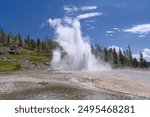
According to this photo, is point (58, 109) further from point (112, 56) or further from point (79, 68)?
point (112, 56)

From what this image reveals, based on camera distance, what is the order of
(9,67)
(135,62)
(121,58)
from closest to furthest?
Answer: (9,67), (135,62), (121,58)

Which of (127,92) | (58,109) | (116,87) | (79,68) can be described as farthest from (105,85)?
(79,68)

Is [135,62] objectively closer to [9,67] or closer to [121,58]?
[121,58]

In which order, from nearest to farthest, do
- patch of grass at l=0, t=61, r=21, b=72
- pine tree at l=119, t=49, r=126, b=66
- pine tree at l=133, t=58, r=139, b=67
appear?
patch of grass at l=0, t=61, r=21, b=72
pine tree at l=133, t=58, r=139, b=67
pine tree at l=119, t=49, r=126, b=66

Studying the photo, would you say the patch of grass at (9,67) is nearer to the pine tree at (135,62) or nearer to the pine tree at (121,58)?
the pine tree at (121,58)

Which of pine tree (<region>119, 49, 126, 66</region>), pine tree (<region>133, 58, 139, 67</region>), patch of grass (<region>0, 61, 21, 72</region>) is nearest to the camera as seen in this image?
patch of grass (<region>0, 61, 21, 72</region>)

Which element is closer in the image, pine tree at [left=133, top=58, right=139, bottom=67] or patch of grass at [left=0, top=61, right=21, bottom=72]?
patch of grass at [left=0, top=61, right=21, bottom=72]

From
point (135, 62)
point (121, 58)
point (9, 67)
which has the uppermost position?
point (121, 58)

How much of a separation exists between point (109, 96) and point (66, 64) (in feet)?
204

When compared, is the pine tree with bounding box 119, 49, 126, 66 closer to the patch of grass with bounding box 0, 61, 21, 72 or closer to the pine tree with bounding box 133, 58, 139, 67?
the pine tree with bounding box 133, 58, 139, 67

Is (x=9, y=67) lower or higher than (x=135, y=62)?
higher

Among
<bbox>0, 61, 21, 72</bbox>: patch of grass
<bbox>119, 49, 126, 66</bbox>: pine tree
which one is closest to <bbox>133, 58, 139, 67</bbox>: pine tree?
<bbox>119, 49, 126, 66</bbox>: pine tree

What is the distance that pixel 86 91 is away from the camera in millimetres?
30094

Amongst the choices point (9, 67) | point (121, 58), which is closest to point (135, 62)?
point (121, 58)
